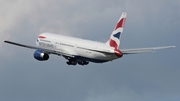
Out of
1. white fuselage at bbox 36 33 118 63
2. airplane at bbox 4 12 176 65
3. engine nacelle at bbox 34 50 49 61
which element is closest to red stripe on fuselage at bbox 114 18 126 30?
airplane at bbox 4 12 176 65

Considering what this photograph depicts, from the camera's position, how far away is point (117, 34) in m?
187

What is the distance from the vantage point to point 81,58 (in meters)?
191

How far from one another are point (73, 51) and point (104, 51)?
1025cm

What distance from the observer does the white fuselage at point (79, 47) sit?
608ft

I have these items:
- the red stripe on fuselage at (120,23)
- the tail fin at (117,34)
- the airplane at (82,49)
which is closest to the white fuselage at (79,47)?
the airplane at (82,49)

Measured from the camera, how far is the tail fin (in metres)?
186

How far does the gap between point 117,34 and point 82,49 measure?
8044 mm

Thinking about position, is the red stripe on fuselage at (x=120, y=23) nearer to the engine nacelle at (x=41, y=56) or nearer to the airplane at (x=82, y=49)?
the airplane at (x=82, y=49)

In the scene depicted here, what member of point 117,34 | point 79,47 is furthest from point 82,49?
point 117,34

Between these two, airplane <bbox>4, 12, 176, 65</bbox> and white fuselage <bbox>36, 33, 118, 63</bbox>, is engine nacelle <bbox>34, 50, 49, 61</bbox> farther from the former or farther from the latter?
white fuselage <bbox>36, 33, 118, 63</bbox>

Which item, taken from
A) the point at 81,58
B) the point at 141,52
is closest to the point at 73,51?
the point at 81,58

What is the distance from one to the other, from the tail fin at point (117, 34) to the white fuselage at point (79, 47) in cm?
119

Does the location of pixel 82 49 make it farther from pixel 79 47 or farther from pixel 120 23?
pixel 120 23

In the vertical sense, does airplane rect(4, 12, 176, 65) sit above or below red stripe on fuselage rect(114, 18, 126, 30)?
below
